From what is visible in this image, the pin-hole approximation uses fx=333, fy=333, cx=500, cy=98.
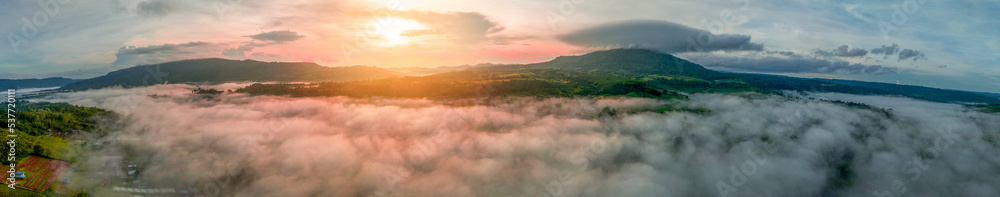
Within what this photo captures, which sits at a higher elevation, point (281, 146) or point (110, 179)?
point (281, 146)

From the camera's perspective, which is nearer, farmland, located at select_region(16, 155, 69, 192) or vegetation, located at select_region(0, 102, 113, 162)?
farmland, located at select_region(16, 155, 69, 192)

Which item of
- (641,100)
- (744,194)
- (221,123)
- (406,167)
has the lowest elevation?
(744,194)

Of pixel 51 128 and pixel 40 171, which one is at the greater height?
pixel 51 128

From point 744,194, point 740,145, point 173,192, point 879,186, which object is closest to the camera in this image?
point 173,192

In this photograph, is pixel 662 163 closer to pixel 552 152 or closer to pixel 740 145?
pixel 552 152

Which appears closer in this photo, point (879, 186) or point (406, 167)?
point (406, 167)

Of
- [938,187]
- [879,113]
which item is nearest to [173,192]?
[938,187]

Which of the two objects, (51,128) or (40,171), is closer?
(40,171)

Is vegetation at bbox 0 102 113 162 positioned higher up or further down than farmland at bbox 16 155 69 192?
higher up

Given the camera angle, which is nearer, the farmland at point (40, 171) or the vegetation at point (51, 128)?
the farmland at point (40, 171)

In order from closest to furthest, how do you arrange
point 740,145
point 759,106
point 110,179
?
point 110,179 → point 740,145 → point 759,106

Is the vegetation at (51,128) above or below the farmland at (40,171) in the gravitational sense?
above
